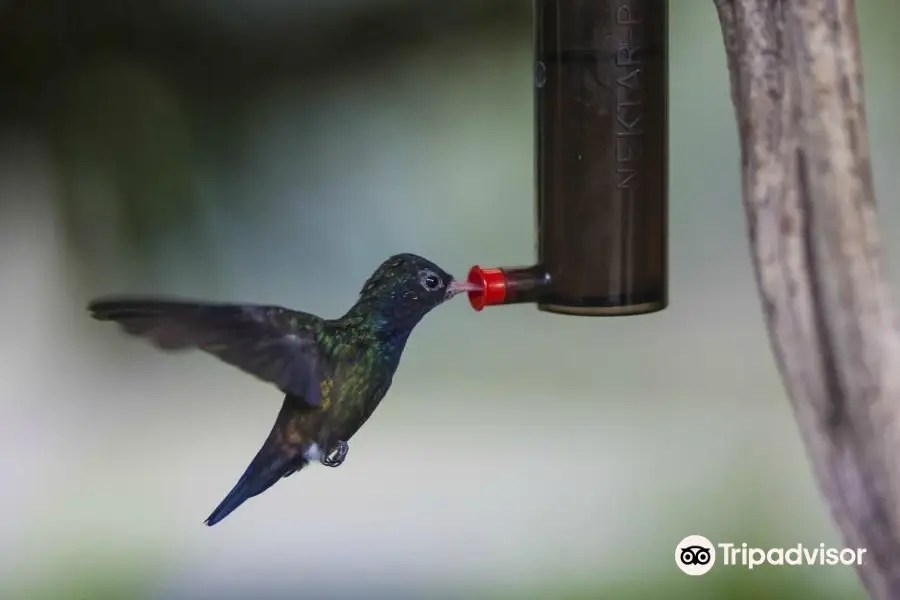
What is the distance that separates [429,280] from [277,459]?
0.34m

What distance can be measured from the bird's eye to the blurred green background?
652 mm

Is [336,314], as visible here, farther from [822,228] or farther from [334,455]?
[822,228]

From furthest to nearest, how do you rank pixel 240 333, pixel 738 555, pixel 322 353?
pixel 738 555 → pixel 322 353 → pixel 240 333

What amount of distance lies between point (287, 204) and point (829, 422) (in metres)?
1.06

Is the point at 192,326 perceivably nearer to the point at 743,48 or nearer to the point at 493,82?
the point at 743,48

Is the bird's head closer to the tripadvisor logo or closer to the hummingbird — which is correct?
the hummingbird

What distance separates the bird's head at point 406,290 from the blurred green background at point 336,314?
2.05ft

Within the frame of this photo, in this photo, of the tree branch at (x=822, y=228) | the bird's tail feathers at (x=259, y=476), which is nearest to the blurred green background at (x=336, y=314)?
the tree branch at (x=822, y=228)

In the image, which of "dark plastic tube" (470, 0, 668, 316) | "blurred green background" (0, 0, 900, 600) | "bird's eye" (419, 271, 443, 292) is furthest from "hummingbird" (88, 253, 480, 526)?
"blurred green background" (0, 0, 900, 600)

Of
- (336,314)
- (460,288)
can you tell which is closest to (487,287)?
(460,288)

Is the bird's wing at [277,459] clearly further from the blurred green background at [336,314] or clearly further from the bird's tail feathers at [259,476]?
the blurred green background at [336,314]

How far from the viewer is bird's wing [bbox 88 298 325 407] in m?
1.30

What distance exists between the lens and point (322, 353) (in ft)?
5.02

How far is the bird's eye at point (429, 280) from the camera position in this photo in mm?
1534
